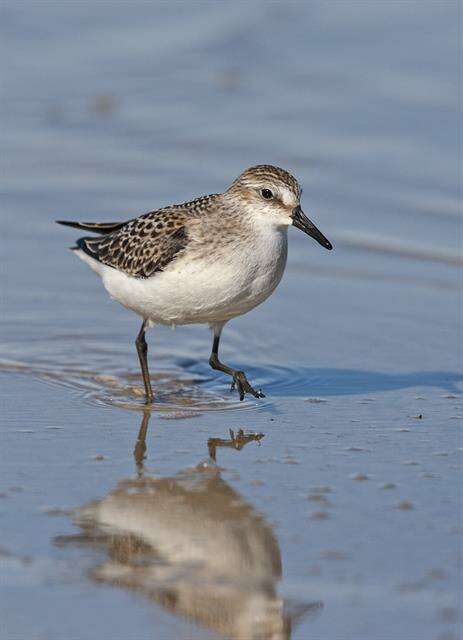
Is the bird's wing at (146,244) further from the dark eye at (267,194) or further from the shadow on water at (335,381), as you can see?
the shadow on water at (335,381)

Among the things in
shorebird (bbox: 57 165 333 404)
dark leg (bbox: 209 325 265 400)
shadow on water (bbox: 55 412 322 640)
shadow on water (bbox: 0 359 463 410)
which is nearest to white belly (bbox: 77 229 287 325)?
shorebird (bbox: 57 165 333 404)

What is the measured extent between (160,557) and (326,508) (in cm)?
92

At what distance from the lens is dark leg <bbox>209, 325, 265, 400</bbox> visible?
800cm

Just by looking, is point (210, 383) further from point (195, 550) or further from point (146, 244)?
point (195, 550)

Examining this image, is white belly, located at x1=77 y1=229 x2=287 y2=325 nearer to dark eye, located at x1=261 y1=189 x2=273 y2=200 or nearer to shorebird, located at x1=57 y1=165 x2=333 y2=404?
shorebird, located at x1=57 y1=165 x2=333 y2=404

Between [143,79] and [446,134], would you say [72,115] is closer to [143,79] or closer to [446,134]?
[143,79]

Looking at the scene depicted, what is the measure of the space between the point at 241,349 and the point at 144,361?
3.33 ft

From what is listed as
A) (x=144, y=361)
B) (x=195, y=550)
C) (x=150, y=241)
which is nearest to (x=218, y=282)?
(x=150, y=241)

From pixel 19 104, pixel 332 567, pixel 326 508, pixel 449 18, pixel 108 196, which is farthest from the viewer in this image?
pixel 449 18

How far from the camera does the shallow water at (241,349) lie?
5621mm

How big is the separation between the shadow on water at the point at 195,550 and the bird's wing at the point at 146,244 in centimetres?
160

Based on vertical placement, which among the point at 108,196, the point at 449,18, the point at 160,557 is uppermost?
the point at 449,18

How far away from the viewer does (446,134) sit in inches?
520

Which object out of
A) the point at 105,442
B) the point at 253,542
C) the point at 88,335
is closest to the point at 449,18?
the point at 88,335
